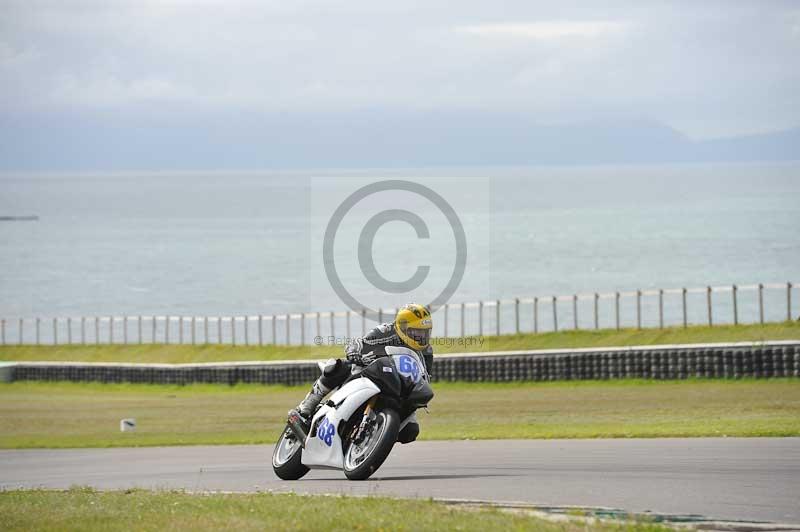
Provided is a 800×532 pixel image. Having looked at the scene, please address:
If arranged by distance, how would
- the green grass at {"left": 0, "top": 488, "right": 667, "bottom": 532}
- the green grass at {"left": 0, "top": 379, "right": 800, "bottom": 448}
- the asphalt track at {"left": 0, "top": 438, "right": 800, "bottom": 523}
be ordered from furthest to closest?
the green grass at {"left": 0, "top": 379, "right": 800, "bottom": 448}, the asphalt track at {"left": 0, "top": 438, "right": 800, "bottom": 523}, the green grass at {"left": 0, "top": 488, "right": 667, "bottom": 532}

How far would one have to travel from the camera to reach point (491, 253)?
539ft

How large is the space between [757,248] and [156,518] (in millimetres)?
146546

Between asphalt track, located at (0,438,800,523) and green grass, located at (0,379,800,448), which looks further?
green grass, located at (0,379,800,448)

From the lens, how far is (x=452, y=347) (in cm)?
5097

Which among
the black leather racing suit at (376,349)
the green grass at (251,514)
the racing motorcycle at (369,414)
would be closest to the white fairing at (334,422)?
the racing motorcycle at (369,414)

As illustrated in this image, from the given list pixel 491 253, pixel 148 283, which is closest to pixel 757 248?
pixel 491 253

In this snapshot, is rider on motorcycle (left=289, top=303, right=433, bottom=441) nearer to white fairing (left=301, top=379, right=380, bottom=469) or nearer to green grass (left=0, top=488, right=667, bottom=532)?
white fairing (left=301, top=379, right=380, bottom=469)

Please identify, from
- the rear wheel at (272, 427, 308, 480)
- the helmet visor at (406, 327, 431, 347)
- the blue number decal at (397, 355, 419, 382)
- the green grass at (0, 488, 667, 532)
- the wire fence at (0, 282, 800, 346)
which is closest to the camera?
the green grass at (0, 488, 667, 532)

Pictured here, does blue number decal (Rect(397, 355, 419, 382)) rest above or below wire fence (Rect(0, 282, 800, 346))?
above

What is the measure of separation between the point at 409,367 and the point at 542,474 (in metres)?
2.01

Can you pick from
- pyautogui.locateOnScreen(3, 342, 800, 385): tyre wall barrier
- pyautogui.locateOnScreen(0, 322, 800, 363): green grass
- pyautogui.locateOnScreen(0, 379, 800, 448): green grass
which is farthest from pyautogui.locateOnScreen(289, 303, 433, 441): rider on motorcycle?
pyautogui.locateOnScreen(0, 322, 800, 363): green grass

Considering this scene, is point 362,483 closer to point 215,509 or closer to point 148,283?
point 215,509

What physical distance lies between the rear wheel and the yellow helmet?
1.95 meters

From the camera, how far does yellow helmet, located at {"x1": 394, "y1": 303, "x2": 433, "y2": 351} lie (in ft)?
45.7
